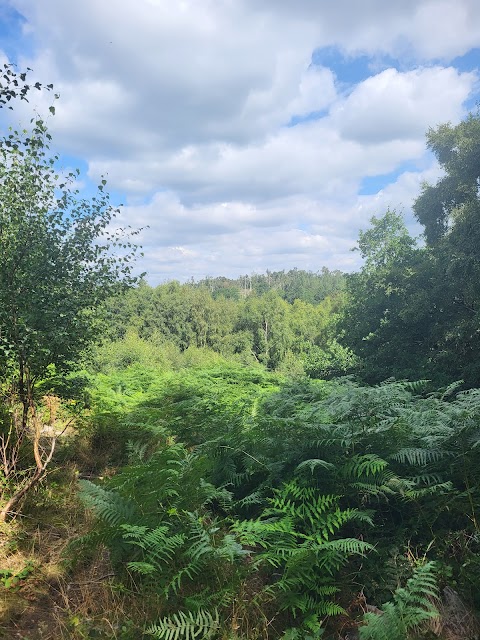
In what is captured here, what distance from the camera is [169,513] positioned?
3.09 m

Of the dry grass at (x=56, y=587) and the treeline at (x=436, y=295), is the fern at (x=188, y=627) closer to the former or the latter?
the dry grass at (x=56, y=587)

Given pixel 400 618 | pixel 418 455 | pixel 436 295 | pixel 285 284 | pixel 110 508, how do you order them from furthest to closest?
1. pixel 285 284
2. pixel 436 295
3. pixel 418 455
4. pixel 110 508
5. pixel 400 618

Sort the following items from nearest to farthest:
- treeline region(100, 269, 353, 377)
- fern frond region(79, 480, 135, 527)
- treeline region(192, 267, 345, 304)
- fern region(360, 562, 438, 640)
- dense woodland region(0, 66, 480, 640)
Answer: fern region(360, 562, 438, 640)
dense woodland region(0, 66, 480, 640)
fern frond region(79, 480, 135, 527)
treeline region(100, 269, 353, 377)
treeline region(192, 267, 345, 304)

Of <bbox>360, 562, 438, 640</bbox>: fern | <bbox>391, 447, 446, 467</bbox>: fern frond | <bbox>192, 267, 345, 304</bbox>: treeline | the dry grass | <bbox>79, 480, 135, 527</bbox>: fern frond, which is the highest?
<bbox>192, 267, 345, 304</bbox>: treeline

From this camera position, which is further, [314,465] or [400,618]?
[314,465]

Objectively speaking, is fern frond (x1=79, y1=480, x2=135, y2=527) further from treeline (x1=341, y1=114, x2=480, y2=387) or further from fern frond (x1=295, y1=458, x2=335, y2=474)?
treeline (x1=341, y1=114, x2=480, y2=387)

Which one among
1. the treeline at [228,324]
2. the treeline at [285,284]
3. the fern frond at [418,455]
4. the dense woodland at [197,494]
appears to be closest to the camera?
the dense woodland at [197,494]

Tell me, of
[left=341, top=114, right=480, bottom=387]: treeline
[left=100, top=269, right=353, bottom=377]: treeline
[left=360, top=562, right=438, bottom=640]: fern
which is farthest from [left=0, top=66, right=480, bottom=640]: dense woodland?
[left=100, top=269, right=353, bottom=377]: treeline

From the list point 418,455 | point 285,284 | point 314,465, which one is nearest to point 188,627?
point 314,465

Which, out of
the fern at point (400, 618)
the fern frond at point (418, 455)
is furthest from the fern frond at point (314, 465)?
the fern at point (400, 618)

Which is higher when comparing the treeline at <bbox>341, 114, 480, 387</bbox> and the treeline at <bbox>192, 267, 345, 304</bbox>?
the treeline at <bbox>192, 267, 345, 304</bbox>

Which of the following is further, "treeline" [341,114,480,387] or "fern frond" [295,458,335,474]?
"treeline" [341,114,480,387]

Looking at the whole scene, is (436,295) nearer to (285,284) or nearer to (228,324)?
(228,324)

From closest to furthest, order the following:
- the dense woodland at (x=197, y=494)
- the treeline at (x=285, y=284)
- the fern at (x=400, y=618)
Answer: the fern at (x=400, y=618) → the dense woodland at (x=197, y=494) → the treeline at (x=285, y=284)
